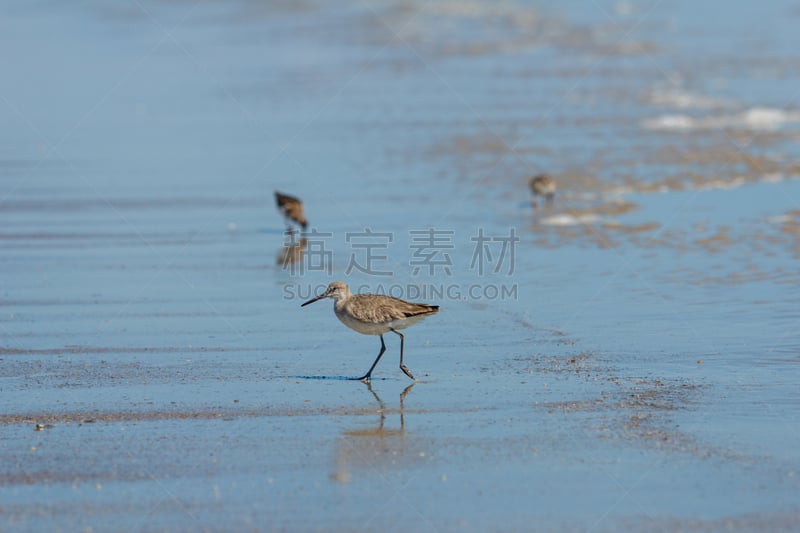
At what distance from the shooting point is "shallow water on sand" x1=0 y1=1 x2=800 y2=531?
6309 mm

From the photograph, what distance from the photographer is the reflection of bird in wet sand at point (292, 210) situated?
14.6 metres

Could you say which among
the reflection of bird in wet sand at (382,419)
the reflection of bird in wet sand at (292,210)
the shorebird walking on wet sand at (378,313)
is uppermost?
the reflection of bird in wet sand at (292,210)

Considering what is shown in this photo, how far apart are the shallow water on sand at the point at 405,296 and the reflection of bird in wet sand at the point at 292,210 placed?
284mm

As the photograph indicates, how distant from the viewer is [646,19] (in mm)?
41969

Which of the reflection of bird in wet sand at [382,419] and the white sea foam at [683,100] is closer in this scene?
the reflection of bird in wet sand at [382,419]

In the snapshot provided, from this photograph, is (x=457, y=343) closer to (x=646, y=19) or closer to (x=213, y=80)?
(x=213, y=80)

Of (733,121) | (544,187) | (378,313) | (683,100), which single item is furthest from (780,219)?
(683,100)

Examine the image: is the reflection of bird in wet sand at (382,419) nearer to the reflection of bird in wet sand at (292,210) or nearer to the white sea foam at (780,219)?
the reflection of bird in wet sand at (292,210)

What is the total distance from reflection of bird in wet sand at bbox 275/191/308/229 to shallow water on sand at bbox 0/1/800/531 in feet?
0.93

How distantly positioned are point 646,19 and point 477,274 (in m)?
32.2

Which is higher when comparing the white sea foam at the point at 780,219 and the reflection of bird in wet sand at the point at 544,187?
the reflection of bird in wet sand at the point at 544,187

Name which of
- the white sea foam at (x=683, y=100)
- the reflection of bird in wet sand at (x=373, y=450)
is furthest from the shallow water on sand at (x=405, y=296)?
the white sea foam at (x=683, y=100)

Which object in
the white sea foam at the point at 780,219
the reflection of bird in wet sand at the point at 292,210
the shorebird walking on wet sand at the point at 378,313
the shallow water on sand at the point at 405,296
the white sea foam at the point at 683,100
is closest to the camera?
the shallow water on sand at the point at 405,296

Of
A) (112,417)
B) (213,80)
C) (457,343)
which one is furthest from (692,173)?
(213,80)
